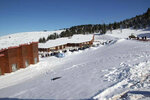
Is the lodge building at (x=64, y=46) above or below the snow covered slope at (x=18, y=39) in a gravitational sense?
below

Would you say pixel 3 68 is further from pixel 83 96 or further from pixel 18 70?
pixel 83 96

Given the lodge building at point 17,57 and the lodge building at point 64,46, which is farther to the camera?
the lodge building at point 64,46

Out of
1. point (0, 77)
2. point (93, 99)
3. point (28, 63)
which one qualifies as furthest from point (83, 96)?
point (28, 63)

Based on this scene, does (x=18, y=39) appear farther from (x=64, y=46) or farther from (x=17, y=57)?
(x=17, y=57)

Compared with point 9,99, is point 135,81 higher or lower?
higher

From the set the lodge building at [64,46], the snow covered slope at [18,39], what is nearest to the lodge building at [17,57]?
the lodge building at [64,46]

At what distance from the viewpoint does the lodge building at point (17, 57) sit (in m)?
23.7

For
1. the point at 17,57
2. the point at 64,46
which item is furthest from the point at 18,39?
the point at 17,57

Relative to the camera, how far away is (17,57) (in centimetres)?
2614

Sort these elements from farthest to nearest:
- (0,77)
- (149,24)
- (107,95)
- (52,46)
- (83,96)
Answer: (149,24)
(52,46)
(0,77)
(83,96)
(107,95)

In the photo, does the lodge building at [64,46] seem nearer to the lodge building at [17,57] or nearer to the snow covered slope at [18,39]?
the lodge building at [17,57]

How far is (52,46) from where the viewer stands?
51469 millimetres

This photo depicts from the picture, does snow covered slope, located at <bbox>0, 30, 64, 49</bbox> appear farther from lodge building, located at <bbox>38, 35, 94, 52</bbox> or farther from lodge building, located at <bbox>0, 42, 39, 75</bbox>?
lodge building, located at <bbox>0, 42, 39, 75</bbox>

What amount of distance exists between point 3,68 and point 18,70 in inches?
111
